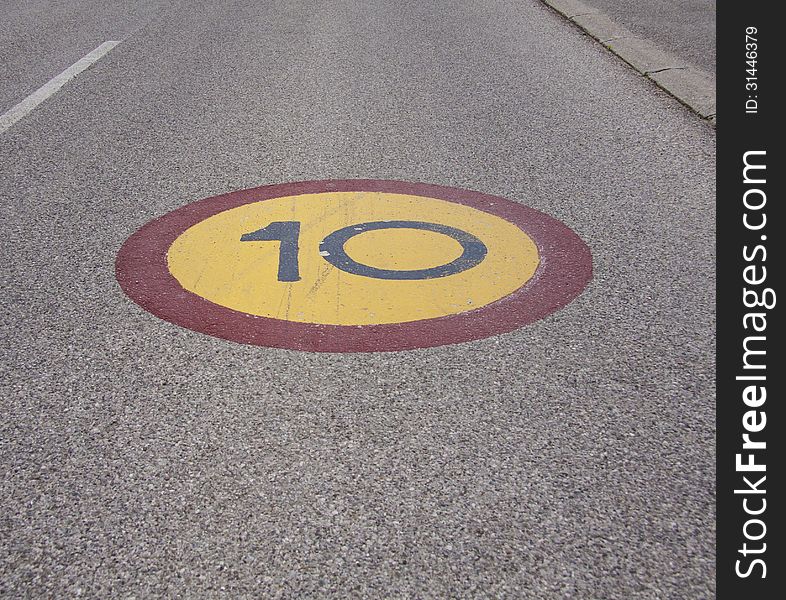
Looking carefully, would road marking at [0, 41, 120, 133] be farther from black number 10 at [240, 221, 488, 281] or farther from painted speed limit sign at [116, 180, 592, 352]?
black number 10 at [240, 221, 488, 281]

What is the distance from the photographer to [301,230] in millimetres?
4418

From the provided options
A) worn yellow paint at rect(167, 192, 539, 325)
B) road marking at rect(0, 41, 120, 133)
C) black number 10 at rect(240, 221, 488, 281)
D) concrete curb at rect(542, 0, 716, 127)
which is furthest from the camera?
concrete curb at rect(542, 0, 716, 127)

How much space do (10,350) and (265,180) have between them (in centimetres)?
219

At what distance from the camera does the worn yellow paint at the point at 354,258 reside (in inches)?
142

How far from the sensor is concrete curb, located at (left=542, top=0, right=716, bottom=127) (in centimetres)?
682

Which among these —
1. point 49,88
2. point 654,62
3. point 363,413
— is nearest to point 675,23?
point 654,62

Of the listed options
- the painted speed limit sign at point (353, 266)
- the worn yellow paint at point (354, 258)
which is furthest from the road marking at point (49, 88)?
the worn yellow paint at point (354, 258)

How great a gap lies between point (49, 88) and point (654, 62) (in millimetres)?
5180

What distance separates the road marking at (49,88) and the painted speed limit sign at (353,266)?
2611mm

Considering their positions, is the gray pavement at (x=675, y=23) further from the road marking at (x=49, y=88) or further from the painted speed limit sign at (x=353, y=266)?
the road marking at (x=49, y=88)
